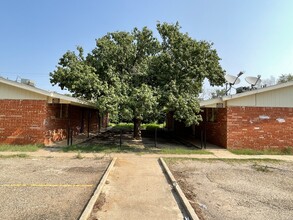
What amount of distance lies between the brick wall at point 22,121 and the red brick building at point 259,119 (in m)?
8.12

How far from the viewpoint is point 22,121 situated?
40.8 ft

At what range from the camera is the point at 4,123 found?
12.4 metres

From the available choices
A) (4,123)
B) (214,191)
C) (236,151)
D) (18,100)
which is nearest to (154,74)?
(236,151)

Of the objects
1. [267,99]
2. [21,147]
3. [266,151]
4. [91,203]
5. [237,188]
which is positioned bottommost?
[237,188]

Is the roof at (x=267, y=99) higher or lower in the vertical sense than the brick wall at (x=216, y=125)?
higher

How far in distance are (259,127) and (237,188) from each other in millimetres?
7480

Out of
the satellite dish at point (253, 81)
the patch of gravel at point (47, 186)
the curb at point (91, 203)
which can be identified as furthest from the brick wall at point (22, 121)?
the satellite dish at point (253, 81)

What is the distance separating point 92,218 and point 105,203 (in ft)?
2.48

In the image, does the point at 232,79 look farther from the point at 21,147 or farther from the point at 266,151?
the point at 21,147

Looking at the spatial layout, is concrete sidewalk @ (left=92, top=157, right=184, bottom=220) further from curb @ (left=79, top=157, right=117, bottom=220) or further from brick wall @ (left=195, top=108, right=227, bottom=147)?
brick wall @ (left=195, top=108, right=227, bottom=147)

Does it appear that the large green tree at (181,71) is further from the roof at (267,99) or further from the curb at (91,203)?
the curb at (91,203)

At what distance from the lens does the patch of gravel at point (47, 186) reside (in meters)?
4.68

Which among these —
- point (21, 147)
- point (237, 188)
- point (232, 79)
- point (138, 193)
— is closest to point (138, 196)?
point (138, 193)

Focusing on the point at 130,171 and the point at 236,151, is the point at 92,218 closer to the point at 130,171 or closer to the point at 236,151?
the point at 130,171
